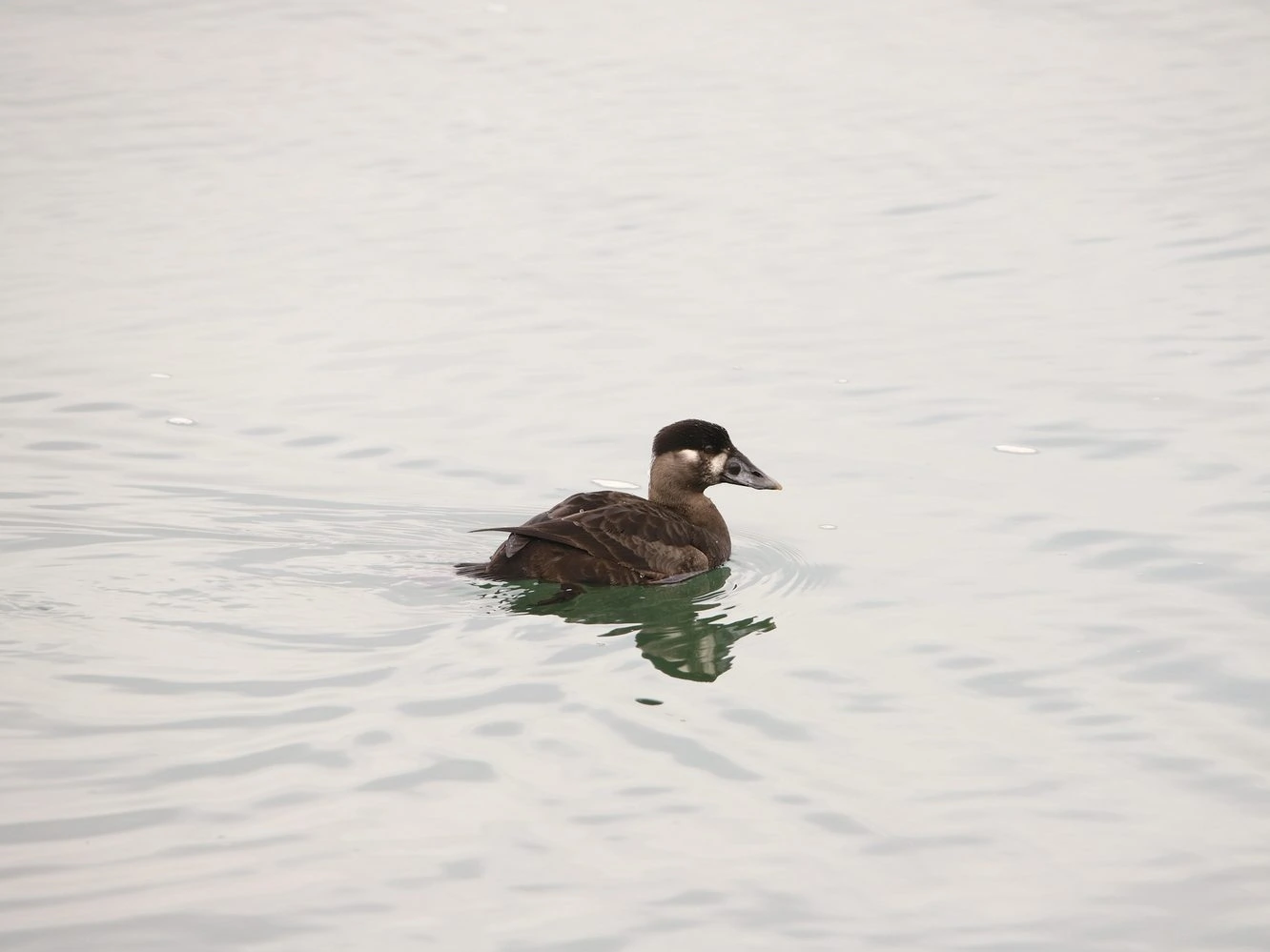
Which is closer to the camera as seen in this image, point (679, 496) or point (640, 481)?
point (679, 496)

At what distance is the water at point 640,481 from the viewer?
6.85 metres

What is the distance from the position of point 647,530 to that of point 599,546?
0.45 metres

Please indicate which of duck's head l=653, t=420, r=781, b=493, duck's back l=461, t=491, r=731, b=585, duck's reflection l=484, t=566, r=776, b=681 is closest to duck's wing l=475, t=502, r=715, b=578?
duck's back l=461, t=491, r=731, b=585

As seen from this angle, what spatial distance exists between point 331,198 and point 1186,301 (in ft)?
30.7

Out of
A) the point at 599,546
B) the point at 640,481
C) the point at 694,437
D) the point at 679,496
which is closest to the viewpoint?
the point at 599,546

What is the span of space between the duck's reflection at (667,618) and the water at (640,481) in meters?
0.04

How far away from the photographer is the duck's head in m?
11.2

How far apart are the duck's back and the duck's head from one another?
595mm

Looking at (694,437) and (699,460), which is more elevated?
(694,437)

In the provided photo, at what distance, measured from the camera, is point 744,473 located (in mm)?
Answer: 11281

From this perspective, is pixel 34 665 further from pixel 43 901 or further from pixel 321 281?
pixel 321 281

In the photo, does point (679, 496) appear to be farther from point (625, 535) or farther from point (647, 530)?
point (625, 535)

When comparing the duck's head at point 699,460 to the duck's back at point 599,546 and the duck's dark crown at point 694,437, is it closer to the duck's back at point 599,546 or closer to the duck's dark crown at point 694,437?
the duck's dark crown at point 694,437

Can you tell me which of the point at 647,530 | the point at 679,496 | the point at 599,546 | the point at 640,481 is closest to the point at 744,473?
the point at 679,496
